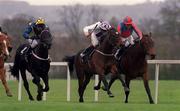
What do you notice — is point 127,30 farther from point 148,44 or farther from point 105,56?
point 105,56

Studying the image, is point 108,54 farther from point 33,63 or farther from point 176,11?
point 176,11

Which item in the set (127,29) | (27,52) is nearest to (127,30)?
(127,29)

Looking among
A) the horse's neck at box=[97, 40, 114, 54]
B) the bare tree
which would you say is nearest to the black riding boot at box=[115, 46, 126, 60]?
the horse's neck at box=[97, 40, 114, 54]

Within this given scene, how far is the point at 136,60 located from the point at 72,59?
239cm

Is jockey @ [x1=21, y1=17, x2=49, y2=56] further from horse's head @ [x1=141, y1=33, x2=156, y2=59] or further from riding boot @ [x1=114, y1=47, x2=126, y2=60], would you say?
horse's head @ [x1=141, y1=33, x2=156, y2=59]

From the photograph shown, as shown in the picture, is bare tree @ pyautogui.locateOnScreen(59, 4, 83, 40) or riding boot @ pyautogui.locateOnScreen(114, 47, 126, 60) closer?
riding boot @ pyautogui.locateOnScreen(114, 47, 126, 60)

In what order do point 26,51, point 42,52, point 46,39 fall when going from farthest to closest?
1. point 26,51
2. point 42,52
3. point 46,39

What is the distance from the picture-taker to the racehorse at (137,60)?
16.6 m

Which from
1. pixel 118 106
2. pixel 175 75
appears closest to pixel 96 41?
pixel 118 106

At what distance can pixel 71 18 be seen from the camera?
267 ft

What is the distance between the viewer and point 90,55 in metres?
17.1

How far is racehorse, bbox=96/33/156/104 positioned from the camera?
16.6 m

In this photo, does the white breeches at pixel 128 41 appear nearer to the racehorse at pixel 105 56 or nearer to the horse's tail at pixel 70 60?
the racehorse at pixel 105 56

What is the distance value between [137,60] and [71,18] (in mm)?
64543
